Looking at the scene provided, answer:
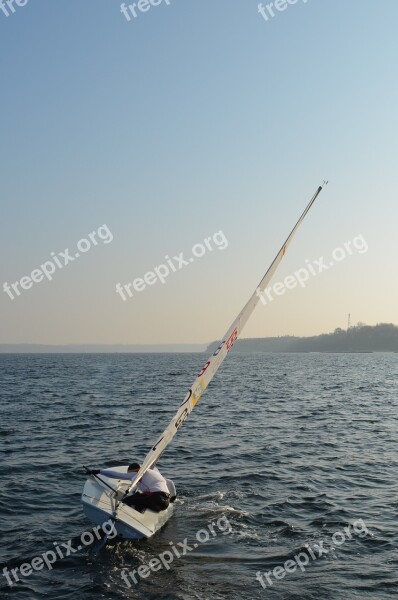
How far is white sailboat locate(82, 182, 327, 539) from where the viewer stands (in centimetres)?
1346

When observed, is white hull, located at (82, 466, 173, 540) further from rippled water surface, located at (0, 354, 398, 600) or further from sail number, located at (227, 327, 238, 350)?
sail number, located at (227, 327, 238, 350)

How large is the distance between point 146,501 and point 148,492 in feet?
0.85

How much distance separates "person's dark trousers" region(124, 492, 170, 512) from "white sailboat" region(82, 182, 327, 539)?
0.48ft

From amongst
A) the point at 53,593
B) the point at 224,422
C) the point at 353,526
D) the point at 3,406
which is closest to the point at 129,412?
the point at 224,422

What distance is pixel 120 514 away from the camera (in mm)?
13586

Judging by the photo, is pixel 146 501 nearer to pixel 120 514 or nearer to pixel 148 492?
pixel 148 492

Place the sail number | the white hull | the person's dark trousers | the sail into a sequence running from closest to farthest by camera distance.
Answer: the white hull, the sail, the person's dark trousers, the sail number

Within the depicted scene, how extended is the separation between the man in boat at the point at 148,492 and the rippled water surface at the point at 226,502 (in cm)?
70

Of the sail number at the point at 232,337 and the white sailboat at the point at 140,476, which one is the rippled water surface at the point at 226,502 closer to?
the white sailboat at the point at 140,476

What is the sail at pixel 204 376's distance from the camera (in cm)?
1381

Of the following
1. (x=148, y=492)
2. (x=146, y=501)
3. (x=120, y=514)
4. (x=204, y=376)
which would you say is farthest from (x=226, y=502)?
(x=204, y=376)

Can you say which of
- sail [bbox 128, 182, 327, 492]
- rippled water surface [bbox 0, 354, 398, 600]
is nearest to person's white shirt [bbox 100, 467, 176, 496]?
sail [bbox 128, 182, 327, 492]

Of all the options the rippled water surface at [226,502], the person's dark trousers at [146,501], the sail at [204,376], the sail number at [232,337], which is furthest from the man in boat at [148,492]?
the sail number at [232,337]

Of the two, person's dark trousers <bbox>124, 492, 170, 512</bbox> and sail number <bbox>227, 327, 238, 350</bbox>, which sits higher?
sail number <bbox>227, 327, 238, 350</bbox>
